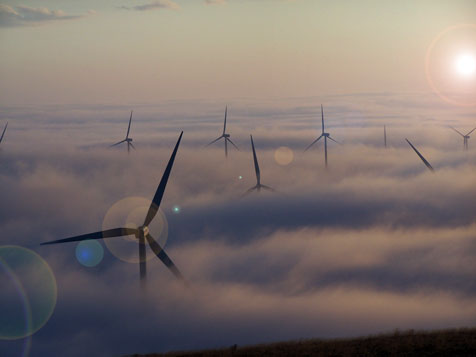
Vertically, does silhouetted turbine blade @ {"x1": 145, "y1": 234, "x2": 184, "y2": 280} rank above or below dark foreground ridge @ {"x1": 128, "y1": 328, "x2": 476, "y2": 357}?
above

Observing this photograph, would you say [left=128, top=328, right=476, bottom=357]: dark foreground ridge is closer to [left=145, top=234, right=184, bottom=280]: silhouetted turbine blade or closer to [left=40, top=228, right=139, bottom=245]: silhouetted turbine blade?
[left=145, top=234, right=184, bottom=280]: silhouetted turbine blade

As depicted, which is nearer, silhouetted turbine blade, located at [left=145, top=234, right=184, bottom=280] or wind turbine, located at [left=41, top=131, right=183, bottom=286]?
wind turbine, located at [left=41, top=131, right=183, bottom=286]

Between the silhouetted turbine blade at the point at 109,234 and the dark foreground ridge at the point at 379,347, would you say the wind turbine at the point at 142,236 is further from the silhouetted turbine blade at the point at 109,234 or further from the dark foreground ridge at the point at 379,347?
the dark foreground ridge at the point at 379,347

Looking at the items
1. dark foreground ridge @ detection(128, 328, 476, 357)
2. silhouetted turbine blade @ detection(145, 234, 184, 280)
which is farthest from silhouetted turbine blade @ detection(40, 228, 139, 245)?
dark foreground ridge @ detection(128, 328, 476, 357)

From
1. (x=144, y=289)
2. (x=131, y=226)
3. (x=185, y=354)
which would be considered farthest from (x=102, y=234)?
(x=185, y=354)

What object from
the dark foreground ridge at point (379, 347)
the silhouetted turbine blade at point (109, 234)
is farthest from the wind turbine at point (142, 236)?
the dark foreground ridge at point (379, 347)

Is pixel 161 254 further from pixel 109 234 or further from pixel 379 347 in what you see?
pixel 379 347

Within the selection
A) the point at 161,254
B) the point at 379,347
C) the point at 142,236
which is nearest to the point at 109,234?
the point at 142,236

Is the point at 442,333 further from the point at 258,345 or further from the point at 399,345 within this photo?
the point at 258,345
